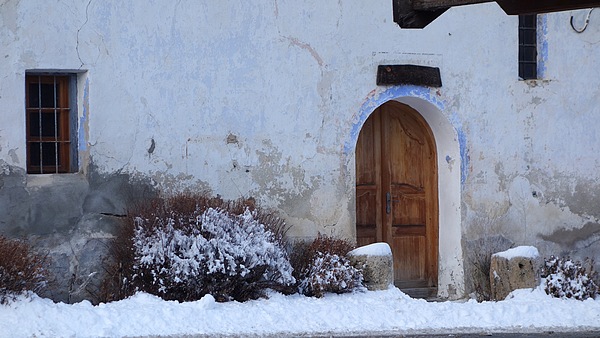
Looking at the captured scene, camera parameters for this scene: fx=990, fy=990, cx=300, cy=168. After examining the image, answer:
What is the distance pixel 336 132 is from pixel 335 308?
2.77 metres

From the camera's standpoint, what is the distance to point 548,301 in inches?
439

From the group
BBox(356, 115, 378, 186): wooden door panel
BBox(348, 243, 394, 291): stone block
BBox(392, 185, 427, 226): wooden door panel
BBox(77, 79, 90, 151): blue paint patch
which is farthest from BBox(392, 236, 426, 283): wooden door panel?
BBox(77, 79, 90, 151): blue paint patch

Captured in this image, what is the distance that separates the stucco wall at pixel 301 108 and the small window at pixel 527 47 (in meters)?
0.16

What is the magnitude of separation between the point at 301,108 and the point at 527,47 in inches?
140

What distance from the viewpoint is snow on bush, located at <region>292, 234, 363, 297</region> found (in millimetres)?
11023

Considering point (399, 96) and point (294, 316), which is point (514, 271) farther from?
point (294, 316)

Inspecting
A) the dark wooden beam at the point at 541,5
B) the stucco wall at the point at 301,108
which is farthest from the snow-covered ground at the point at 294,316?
the dark wooden beam at the point at 541,5

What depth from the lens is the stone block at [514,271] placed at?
11516mm

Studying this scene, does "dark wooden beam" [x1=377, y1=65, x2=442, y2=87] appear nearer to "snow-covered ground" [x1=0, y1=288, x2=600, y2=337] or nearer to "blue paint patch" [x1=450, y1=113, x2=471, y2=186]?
"blue paint patch" [x1=450, y1=113, x2=471, y2=186]

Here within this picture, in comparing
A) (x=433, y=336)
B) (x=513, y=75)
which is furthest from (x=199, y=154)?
(x=513, y=75)

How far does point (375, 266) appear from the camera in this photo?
11.4 m

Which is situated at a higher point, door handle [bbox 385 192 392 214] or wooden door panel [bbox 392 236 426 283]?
door handle [bbox 385 192 392 214]

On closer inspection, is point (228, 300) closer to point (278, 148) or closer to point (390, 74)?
point (278, 148)

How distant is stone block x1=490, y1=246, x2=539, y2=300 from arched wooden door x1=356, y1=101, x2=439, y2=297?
1531 mm
